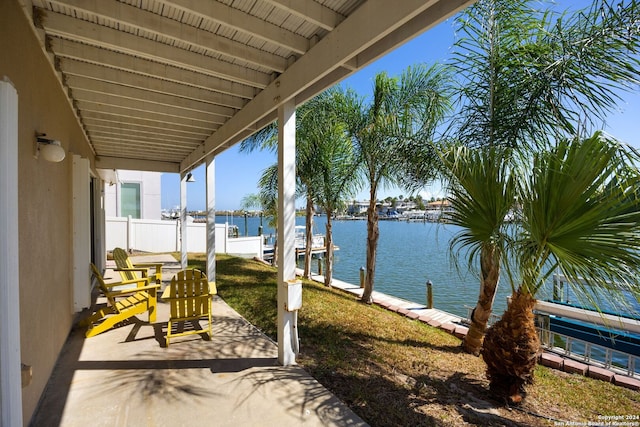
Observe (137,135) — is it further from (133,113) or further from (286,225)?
(286,225)

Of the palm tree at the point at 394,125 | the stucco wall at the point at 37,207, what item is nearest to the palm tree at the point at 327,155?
the palm tree at the point at 394,125

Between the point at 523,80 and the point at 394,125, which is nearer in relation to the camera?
the point at 523,80

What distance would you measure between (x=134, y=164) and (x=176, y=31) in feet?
23.9

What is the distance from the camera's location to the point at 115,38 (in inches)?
114

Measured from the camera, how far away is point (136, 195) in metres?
16.7

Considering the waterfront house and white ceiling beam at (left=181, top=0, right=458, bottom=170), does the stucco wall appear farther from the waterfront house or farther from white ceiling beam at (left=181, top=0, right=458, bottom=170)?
white ceiling beam at (left=181, top=0, right=458, bottom=170)

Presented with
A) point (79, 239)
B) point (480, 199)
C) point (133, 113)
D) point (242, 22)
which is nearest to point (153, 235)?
point (79, 239)

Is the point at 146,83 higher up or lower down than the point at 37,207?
higher up

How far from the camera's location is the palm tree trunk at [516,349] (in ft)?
10.2

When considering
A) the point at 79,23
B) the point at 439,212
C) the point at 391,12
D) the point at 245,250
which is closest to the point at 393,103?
the point at 439,212

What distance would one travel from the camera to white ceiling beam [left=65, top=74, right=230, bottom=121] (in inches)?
154

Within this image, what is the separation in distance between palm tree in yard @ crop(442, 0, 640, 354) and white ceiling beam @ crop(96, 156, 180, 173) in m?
8.06

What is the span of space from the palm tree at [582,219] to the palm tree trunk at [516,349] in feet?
1.21

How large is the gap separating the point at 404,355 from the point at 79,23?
5164mm
